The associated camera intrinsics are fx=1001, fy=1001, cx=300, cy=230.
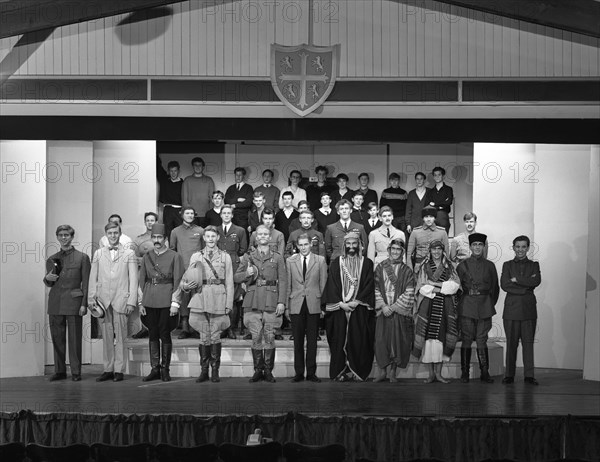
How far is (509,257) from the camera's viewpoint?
10.2m

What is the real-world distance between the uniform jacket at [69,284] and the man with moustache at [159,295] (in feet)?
1.82

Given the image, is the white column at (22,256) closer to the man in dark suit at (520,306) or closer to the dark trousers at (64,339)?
the dark trousers at (64,339)

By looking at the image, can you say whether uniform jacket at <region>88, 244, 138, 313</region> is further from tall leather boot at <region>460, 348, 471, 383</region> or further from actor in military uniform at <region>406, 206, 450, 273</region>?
tall leather boot at <region>460, 348, 471, 383</region>

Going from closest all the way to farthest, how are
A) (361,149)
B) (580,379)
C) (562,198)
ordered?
(580,379)
(562,198)
(361,149)

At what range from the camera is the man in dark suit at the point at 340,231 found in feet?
31.4

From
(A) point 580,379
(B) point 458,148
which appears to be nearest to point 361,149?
(B) point 458,148

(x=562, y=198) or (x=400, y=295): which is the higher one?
(x=562, y=198)

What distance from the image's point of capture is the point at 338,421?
6.95m

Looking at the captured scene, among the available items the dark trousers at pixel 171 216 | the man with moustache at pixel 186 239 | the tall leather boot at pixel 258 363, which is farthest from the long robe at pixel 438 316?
the dark trousers at pixel 171 216

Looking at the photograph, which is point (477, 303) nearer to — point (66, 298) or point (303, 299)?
point (303, 299)

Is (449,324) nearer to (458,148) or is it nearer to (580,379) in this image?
(580,379)

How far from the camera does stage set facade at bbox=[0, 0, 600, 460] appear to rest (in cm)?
844

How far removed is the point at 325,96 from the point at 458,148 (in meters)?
2.22

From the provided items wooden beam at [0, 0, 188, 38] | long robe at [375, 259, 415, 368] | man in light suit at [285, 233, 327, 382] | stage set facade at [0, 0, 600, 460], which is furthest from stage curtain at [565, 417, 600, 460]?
wooden beam at [0, 0, 188, 38]
